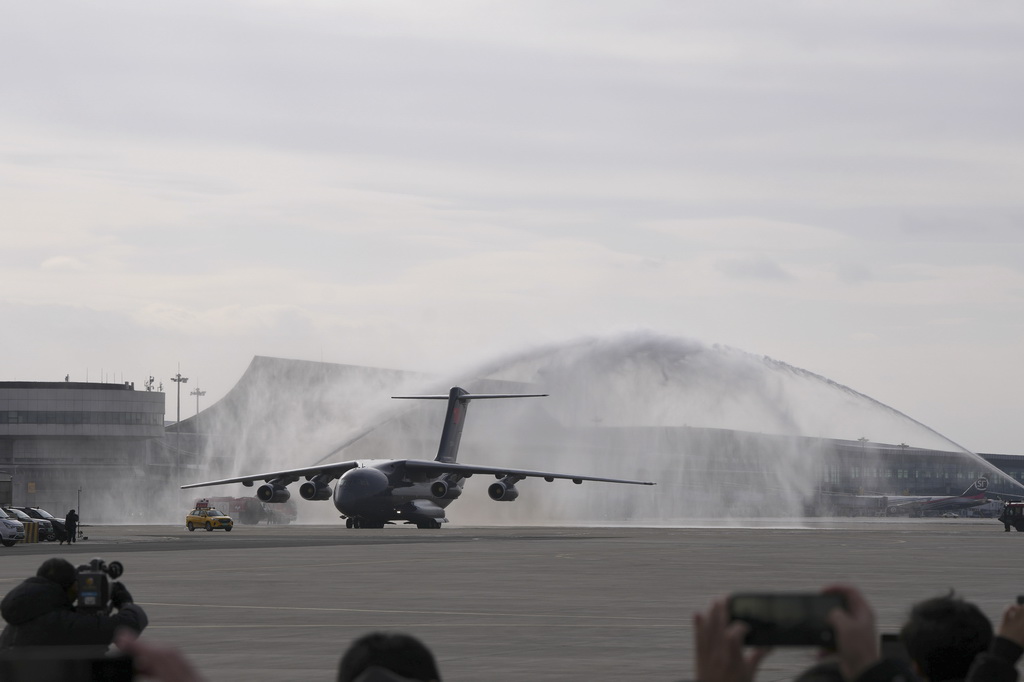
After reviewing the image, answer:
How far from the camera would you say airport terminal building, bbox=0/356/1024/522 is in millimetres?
92750

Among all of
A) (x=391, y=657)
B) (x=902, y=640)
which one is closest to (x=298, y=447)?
(x=902, y=640)

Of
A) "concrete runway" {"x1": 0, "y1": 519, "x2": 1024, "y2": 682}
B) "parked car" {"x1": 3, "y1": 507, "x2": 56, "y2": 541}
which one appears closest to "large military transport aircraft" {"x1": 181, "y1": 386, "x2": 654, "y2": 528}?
"parked car" {"x1": 3, "y1": 507, "x2": 56, "y2": 541}

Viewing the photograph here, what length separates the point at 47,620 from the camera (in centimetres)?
1019

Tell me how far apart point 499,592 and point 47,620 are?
1773 cm

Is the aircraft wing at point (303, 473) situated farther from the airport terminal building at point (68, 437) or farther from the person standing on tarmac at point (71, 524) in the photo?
the airport terminal building at point (68, 437)

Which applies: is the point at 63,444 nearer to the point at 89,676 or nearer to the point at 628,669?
the point at 628,669

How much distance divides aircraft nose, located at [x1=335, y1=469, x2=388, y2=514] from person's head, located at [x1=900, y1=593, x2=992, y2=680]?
67.8 metres

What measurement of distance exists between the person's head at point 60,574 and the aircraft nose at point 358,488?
6228 centimetres

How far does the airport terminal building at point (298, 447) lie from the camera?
9275cm

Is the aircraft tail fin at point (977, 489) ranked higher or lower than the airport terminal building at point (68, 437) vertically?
lower

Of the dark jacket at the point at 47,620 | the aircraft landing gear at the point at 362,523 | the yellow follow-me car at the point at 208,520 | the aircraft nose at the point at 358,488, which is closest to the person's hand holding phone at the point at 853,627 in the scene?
the dark jacket at the point at 47,620

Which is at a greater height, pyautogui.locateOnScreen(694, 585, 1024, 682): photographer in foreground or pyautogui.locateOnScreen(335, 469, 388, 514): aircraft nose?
pyautogui.locateOnScreen(335, 469, 388, 514): aircraft nose

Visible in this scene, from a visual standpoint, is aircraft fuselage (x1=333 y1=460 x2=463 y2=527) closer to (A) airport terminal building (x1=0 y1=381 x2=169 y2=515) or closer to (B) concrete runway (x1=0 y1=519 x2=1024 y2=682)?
(B) concrete runway (x1=0 y1=519 x2=1024 y2=682)

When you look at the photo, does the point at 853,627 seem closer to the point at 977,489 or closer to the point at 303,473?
the point at 303,473
